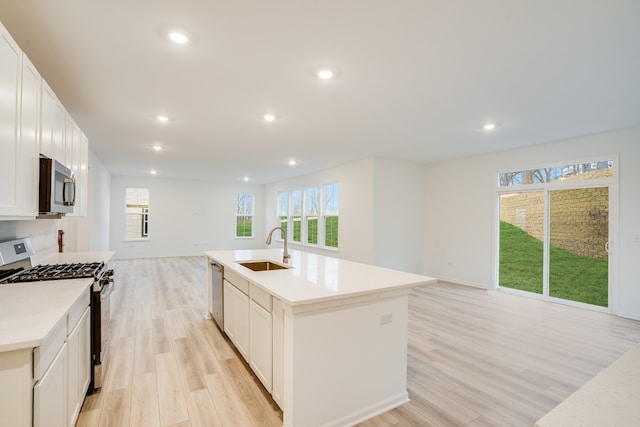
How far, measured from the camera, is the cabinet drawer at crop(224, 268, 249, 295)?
255 cm

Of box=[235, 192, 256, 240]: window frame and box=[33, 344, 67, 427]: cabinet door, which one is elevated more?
box=[235, 192, 256, 240]: window frame

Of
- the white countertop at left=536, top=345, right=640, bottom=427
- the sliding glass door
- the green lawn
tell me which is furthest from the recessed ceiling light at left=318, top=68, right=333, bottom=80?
the green lawn

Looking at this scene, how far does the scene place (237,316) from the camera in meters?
2.79

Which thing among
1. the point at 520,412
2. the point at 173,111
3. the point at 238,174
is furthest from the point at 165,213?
the point at 520,412

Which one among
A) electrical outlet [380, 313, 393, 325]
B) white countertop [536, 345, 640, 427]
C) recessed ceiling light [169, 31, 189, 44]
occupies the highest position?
recessed ceiling light [169, 31, 189, 44]

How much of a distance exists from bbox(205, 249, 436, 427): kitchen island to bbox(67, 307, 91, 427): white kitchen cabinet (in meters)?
1.10

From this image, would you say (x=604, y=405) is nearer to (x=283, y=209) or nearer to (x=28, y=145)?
(x=28, y=145)

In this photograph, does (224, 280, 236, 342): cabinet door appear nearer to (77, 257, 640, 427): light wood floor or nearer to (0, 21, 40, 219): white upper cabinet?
(77, 257, 640, 427): light wood floor

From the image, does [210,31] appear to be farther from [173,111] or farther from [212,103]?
[173,111]

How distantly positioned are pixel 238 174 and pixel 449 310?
6.74m

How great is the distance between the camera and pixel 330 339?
1.85 m

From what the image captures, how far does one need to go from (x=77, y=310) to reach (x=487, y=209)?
6.14 meters

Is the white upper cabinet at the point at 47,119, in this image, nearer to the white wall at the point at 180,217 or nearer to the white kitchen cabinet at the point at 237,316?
the white kitchen cabinet at the point at 237,316

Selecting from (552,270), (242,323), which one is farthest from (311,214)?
(242,323)
